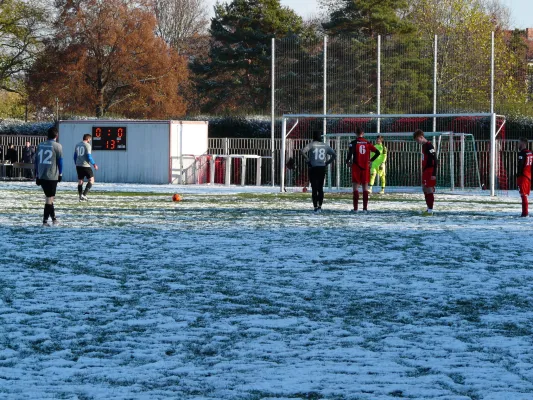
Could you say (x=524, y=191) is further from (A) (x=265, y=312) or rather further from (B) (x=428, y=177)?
(A) (x=265, y=312)

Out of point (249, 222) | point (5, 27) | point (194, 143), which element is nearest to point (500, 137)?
point (194, 143)

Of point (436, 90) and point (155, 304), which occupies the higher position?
point (436, 90)

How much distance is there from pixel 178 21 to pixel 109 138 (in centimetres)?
3591

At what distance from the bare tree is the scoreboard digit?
34.7 m

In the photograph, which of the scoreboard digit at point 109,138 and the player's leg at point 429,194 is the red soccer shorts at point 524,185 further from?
the scoreboard digit at point 109,138

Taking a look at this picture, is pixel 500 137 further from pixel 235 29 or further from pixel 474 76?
pixel 235 29

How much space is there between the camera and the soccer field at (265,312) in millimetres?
6105

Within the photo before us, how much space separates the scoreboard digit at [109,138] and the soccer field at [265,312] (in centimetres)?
2270

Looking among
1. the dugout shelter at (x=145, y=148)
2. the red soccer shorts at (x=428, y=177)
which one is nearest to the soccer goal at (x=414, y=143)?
the dugout shelter at (x=145, y=148)

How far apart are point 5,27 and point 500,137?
31233 mm

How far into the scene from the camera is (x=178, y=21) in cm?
7488

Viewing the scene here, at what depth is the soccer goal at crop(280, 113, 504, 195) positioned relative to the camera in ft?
110

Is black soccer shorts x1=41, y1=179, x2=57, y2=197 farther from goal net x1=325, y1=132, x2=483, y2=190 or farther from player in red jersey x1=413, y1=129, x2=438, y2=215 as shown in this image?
goal net x1=325, y1=132, x2=483, y2=190

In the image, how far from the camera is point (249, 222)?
19109 millimetres
